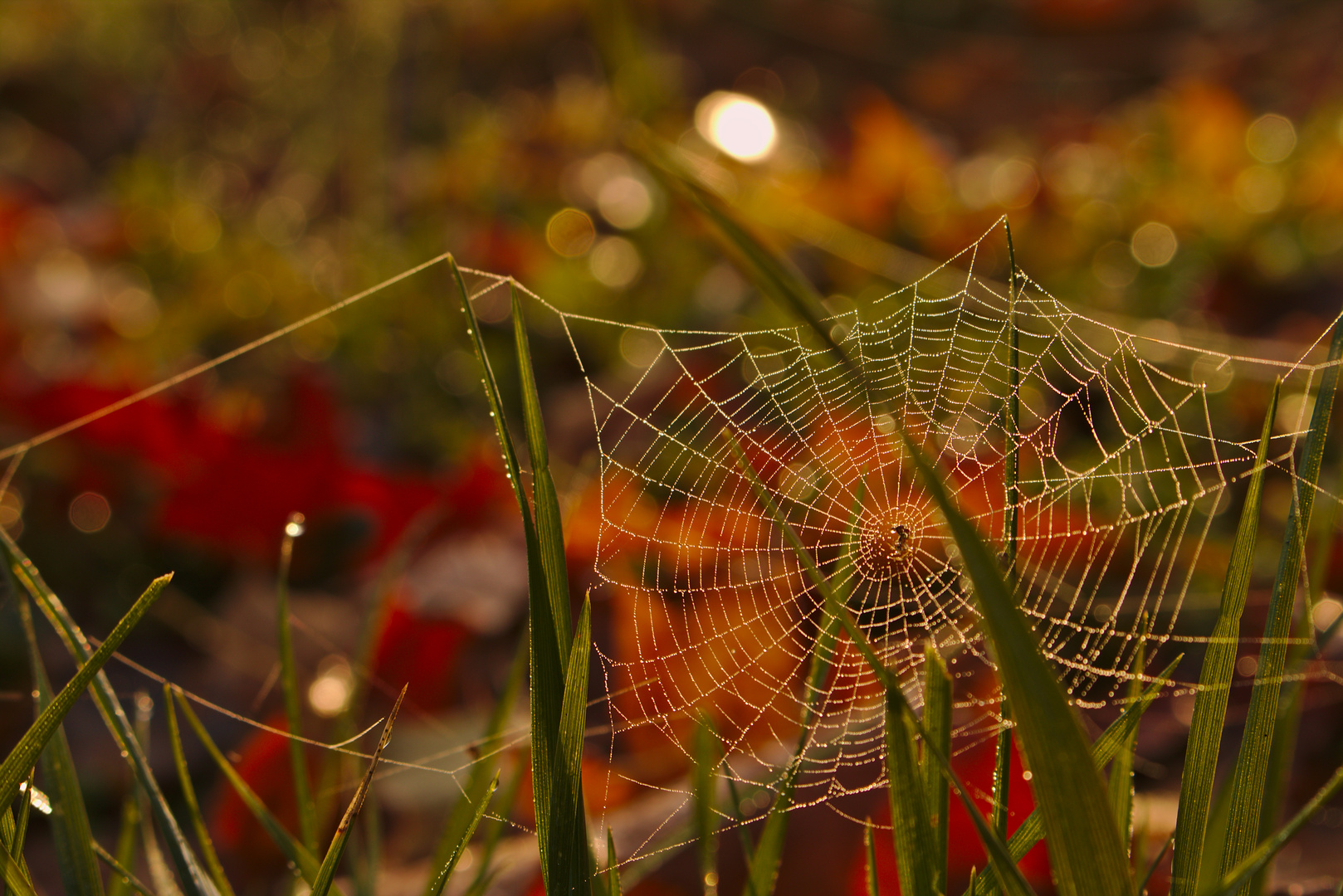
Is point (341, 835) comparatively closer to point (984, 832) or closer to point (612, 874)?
point (612, 874)

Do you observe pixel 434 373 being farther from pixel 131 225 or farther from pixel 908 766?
pixel 908 766

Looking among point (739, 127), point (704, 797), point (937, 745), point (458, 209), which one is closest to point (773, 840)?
point (704, 797)

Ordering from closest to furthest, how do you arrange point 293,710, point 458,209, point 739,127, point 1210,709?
point 1210,709 < point 293,710 < point 458,209 < point 739,127

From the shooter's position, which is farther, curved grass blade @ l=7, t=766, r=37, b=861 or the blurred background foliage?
the blurred background foliage

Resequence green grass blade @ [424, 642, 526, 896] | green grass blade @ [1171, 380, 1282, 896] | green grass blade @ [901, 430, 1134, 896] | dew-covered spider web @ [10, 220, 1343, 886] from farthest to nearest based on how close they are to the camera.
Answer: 1. dew-covered spider web @ [10, 220, 1343, 886]
2. green grass blade @ [424, 642, 526, 896]
3. green grass blade @ [1171, 380, 1282, 896]
4. green grass blade @ [901, 430, 1134, 896]

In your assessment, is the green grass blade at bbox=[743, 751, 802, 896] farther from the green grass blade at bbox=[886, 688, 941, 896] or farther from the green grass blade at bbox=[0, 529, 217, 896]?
the green grass blade at bbox=[0, 529, 217, 896]

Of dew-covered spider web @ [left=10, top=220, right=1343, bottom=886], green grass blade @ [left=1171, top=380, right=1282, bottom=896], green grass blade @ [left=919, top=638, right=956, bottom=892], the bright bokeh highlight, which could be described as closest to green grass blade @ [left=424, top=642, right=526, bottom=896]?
dew-covered spider web @ [left=10, top=220, right=1343, bottom=886]
